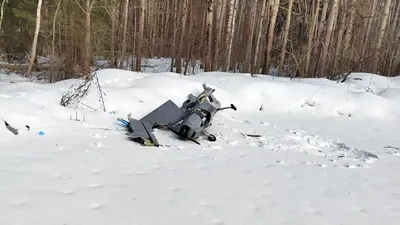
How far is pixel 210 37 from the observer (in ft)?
37.1

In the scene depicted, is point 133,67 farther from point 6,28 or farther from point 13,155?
point 13,155

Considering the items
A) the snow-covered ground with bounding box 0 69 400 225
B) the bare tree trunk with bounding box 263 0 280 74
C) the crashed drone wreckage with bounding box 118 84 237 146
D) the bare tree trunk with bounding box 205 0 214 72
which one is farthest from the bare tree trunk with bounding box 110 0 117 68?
the crashed drone wreckage with bounding box 118 84 237 146

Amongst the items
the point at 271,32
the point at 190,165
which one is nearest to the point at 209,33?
the point at 271,32

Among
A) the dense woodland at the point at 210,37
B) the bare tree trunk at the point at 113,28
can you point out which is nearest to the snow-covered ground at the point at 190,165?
the dense woodland at the point at 210,37

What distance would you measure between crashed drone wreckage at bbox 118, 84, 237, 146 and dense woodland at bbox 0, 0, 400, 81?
5.55m

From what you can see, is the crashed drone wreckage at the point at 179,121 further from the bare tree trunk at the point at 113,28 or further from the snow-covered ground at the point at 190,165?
the bare tree trunk at the point at 113,28

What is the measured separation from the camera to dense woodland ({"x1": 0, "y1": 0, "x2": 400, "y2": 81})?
41.1ft

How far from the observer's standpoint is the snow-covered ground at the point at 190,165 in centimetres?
299

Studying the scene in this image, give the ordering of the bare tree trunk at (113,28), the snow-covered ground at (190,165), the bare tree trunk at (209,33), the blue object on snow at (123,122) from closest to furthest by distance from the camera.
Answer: the snow-covered ground at (190,165) → the blue object on snow at (123,122) → the bare tree trunk at (209,33) → the bare tree trunk at (113,28)

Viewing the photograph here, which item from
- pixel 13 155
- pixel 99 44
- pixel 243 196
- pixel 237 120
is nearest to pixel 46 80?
pixel 99 44

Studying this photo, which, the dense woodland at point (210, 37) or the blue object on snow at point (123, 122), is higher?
the dense woodland at point (210, 37)

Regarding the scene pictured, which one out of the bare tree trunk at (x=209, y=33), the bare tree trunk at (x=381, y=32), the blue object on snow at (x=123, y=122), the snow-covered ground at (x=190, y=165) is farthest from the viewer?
the bare tree trunk at (x=381, y=32)

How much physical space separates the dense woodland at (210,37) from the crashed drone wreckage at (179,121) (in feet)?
18.2

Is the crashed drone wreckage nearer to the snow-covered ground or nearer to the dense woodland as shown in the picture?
the snow-covered ground
